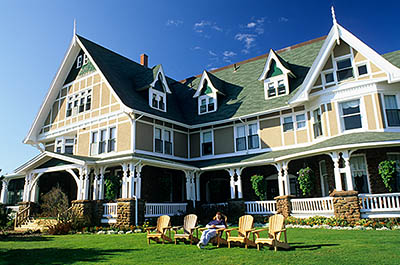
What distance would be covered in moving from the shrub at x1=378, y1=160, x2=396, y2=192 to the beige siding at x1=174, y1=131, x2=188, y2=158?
12.3m

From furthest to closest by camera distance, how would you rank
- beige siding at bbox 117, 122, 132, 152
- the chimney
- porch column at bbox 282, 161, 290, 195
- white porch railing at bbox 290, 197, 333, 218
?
the chimney, beige siding at bbox 117, 122, 132, 152, porch column at bbox 282, 161, 290, 195, white porch railing at bbox 290, 197, 333, 218

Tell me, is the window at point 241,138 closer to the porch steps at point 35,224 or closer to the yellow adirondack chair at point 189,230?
the yellow adirondack chair at point 189,230

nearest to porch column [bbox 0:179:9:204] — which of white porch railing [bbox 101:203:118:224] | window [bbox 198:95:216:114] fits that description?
white porch railing [bbox 101:203:118:224]

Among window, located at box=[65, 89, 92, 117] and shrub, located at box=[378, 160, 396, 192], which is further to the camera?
window, located at box=[65, 89, 92, 117]

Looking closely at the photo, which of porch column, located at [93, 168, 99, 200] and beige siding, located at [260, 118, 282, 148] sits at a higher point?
beige siding, located at [260, 118, 282, 148]

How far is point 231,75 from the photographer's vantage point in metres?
26.6

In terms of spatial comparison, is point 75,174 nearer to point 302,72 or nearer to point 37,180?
point 37,180

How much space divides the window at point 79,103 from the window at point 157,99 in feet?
14.5

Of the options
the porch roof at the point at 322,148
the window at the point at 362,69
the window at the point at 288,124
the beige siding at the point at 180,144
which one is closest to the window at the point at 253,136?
the porch roof at the point at 322,148

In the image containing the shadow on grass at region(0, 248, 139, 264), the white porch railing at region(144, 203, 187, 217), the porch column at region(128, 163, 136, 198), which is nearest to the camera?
the shadow on grass at region(0, 248, 139, 264)

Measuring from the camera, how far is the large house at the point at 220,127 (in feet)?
55.9

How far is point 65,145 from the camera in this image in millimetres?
24344

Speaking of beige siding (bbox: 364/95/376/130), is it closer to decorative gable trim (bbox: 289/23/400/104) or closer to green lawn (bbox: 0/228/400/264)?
decorative gable trim (bbox: 289/23/400/104)

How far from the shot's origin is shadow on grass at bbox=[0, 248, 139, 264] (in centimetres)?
854
